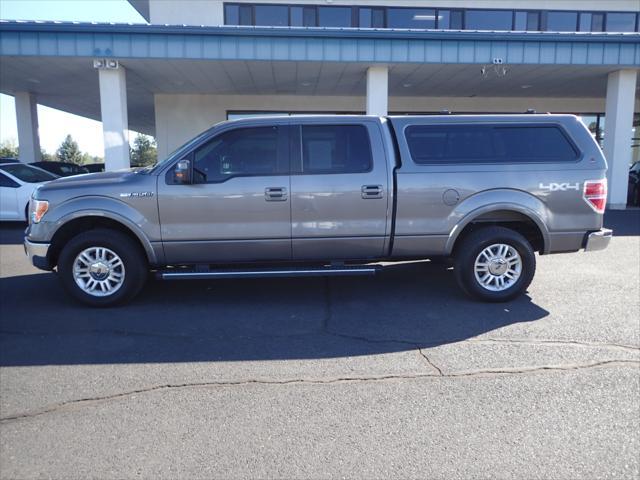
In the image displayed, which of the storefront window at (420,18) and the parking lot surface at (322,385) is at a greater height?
the storefront window at (420,18)

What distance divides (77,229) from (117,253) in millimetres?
645

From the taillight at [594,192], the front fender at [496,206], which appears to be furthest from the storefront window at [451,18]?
the front fender at [496,206]

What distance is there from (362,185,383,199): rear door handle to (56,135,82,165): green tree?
70578 millimetres

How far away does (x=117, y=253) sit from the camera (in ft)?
18.1

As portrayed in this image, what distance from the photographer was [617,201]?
15023 mm

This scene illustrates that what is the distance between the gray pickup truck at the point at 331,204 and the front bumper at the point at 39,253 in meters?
0.01

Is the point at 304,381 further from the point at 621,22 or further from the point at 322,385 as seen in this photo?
the point at 621,22

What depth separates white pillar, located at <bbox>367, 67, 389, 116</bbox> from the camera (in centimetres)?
1348

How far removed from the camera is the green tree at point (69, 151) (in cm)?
6910

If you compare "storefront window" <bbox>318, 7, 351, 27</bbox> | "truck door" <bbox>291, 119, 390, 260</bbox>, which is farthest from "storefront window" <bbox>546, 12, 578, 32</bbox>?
"truck door" <bbox>291, 119, 390, 260</bbox>

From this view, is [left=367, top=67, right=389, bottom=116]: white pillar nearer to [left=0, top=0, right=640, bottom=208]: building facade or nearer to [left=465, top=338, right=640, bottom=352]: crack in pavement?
[left=0, top=0, right=640, bottom=208]: building facade

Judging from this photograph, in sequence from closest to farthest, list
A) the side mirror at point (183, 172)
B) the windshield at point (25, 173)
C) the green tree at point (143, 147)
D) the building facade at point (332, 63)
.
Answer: the side mirror at point (183, 172), the windshield at point (25, 173), the building facade at point (332, 63), the green tree at point (143, 147)

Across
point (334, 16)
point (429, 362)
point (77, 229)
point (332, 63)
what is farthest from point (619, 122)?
point (77, 229)

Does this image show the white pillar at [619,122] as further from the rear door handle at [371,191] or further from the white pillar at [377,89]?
the rear door handle at [371,191]
